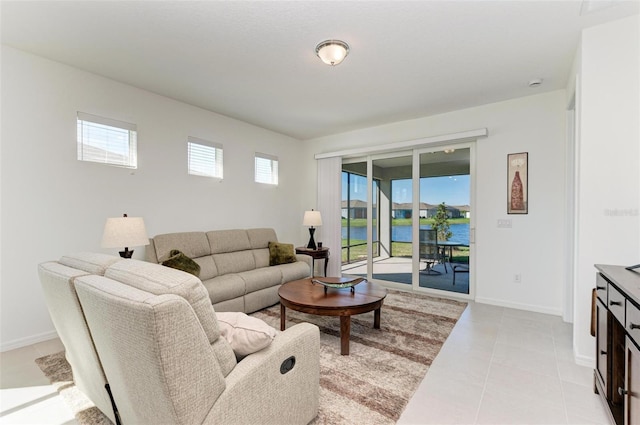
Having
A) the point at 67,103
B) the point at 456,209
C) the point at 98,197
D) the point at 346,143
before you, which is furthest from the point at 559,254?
the point at 67,103

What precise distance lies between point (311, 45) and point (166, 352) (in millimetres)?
2552

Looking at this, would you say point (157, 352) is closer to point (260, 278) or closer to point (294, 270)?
point (260, 278)

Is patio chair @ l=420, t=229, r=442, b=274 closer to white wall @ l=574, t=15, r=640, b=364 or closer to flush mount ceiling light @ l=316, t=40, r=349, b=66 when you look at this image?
white wall @ l=574, t=15, r=640, b=364

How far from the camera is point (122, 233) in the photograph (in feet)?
8.77

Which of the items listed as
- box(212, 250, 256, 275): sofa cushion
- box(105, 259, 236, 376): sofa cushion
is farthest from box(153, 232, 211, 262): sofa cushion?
box(105, 259, 236, 376): sofa cushion

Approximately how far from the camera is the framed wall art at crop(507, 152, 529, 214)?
3799 mm

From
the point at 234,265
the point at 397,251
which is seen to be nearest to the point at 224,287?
the point at 234,265

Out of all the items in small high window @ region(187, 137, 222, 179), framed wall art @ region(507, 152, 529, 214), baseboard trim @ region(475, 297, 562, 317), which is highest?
small high window @ region(187, 137, 222, 179)

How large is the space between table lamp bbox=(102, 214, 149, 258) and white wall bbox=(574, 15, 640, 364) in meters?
3.93

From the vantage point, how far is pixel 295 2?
2.05m

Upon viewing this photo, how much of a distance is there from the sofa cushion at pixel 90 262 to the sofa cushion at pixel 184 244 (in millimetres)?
1729

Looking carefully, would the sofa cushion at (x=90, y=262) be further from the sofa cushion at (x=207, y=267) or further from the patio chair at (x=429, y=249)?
the patio chair at (x=429, y=249)

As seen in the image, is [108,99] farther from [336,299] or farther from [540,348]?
[540,348]

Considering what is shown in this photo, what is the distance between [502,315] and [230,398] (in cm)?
359
